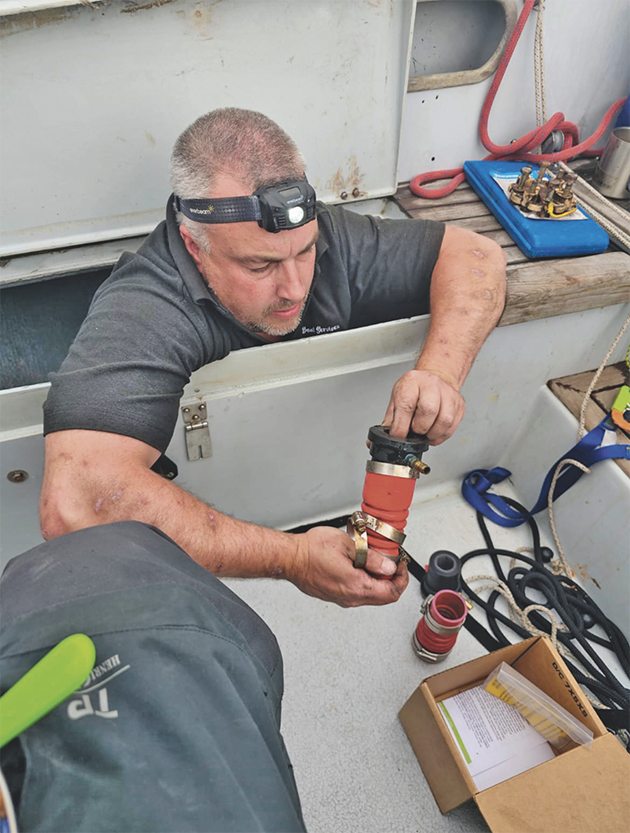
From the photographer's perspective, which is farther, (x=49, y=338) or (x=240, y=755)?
(x=49, y=338)

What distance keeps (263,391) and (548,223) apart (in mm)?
832

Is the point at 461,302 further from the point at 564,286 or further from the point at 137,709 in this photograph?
the point at 137,709

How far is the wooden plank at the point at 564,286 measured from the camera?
1.18 m

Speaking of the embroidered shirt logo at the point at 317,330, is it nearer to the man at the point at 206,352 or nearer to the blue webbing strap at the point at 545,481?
the man at the point at 206,352

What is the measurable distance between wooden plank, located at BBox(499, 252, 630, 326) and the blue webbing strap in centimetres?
29

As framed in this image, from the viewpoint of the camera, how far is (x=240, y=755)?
1.19 ft

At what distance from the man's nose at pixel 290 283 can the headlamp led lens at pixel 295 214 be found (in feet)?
0.28

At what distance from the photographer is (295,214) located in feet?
3.01

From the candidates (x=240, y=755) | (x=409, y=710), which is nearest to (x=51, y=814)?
(x=240, y=755)

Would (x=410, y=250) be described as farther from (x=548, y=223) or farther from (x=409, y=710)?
(x=409, y=710)

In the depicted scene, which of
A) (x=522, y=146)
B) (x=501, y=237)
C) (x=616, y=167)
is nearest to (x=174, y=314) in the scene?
(x=501, y=237)

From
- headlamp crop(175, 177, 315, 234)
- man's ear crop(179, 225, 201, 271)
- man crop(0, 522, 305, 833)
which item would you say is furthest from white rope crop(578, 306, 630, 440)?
man crop(0, 522, 305, 833)

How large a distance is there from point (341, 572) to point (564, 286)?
2.62ft

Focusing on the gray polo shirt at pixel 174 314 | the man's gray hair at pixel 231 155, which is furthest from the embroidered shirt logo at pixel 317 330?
the man's gray hair at pixel 231 155
